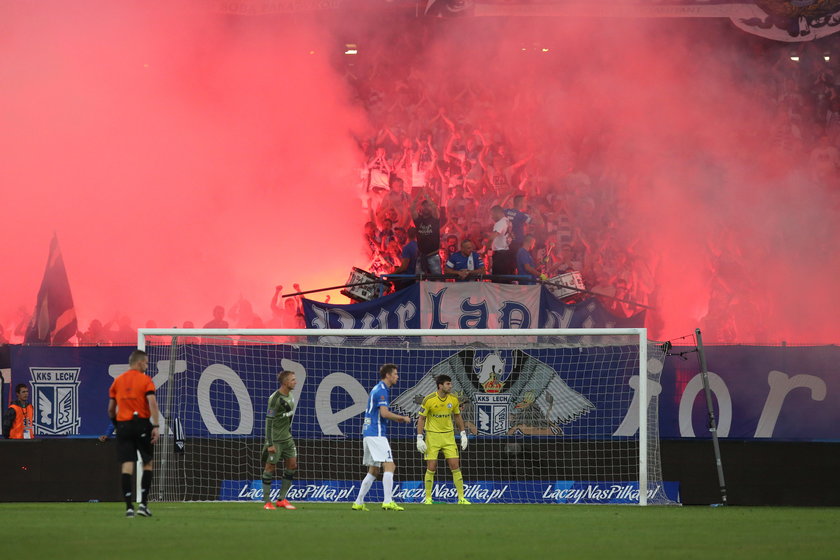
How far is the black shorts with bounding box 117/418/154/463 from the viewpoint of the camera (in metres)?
11.4

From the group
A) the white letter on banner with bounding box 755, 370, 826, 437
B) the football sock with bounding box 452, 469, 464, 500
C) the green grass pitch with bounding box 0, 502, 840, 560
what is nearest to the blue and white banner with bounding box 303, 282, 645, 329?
the white letter on banner with bounding box 755, 370, 826, 437

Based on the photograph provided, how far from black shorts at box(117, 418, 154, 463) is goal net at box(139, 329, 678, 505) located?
3354 millimetres

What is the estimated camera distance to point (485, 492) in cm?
1552

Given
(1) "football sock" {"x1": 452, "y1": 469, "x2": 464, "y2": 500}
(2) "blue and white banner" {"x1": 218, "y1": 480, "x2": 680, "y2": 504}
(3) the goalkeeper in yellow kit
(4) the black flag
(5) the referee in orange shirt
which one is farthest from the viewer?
(4) the black flag

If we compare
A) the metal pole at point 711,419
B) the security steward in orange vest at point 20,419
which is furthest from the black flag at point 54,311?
the metal pole at point 711,419

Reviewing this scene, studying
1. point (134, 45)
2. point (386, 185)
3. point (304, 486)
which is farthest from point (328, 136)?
point (304, 486)

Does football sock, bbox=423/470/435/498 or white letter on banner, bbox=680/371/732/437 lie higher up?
white letter on banner, bbox=680/371/732/437

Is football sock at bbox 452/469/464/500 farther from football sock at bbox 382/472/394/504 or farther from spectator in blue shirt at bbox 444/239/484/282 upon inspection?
spectator in blue shirt at bbox 444/239/484/282

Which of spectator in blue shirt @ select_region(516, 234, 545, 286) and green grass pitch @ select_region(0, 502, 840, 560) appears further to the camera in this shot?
spectator in blue shirt @ select_region(516, 234, 545, 286)

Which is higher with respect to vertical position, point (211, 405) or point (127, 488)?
point (211, 405)

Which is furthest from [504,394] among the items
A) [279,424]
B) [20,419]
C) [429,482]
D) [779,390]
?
[20,419]

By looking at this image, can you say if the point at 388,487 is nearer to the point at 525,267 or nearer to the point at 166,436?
the point at 166,436

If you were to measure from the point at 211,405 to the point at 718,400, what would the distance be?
6.69 meters

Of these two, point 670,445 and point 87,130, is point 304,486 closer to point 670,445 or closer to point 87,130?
point 670,445
